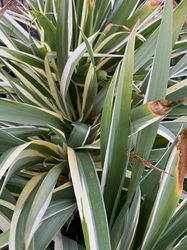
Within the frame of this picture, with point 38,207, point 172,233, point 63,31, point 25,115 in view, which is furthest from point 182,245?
point 63,31

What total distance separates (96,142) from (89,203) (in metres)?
0.22

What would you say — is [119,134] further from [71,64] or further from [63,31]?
[63,31]

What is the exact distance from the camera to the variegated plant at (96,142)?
1.86 feet

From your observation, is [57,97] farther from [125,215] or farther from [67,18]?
[125,215]

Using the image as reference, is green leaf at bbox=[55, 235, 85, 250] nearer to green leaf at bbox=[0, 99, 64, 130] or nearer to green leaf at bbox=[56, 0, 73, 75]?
green leaf at bbox=[0, 99, 64, 130]

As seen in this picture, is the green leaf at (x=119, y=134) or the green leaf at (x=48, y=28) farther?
the green leaf at (x=48, y=28)

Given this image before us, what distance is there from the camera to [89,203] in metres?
0.58

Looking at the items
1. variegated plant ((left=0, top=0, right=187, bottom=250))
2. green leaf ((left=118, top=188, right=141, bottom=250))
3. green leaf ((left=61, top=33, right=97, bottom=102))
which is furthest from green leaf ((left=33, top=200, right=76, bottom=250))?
green leaf ((left=61, top=33, right=97, bottom=102))

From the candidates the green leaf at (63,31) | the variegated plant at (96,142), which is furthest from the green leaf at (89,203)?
the green leaf at (63,31)

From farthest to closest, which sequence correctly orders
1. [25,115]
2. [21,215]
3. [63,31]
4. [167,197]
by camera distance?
1. [63,31]
2. [25,115]
3. [21,215]
4. [167,197]

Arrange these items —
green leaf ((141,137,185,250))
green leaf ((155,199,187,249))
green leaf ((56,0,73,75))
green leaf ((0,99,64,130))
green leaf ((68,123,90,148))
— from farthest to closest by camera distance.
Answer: green leaf ((56,0,73,75)) < green leaf ((68,123,90,148)) < green leaf ((0,99,64,130)) < green leaf ((155,199,187,249)) < green leaf ((141,137,185,250))

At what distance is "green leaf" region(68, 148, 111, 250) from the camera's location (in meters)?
0.51

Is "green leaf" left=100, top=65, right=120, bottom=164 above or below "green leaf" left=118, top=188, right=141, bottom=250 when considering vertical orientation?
above

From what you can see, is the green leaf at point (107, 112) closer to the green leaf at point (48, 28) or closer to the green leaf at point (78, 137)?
the green leaf at point (78, 137)
